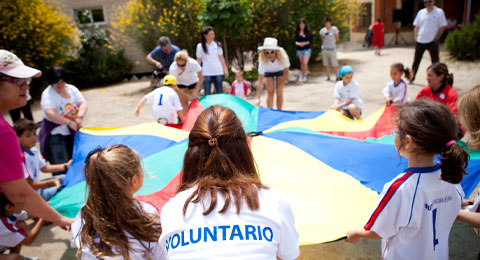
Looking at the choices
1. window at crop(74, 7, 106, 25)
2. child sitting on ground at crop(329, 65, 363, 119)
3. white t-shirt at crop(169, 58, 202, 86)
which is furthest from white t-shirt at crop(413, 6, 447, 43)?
window at crop(74, 7, 106, 25)

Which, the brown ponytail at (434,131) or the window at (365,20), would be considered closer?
the brown ponytail at (434,131)

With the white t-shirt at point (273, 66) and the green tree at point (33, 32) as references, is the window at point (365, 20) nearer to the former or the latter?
the green tree at point (33, 32)

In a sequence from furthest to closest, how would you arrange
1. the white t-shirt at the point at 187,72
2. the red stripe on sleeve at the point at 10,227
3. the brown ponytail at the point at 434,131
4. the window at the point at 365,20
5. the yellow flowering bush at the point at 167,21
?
the window at the point at 365,20
the yellow flowering bush at the point at 167,21
the white t-shirt at the point at 187,72
the red stripe on sleeve at the point at 10,227
the brown ponytail at the point at 434,131

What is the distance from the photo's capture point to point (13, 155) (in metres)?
1.75

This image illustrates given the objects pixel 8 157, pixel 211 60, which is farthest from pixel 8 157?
pixel 211 60

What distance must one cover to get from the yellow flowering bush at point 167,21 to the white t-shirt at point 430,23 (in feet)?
17.5

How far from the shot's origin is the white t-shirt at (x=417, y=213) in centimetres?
136

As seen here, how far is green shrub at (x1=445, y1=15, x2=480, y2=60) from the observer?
28.8 feet

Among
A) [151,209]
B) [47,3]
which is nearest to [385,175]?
[151,209]

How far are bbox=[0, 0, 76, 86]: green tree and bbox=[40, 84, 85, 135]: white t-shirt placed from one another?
6.84 m

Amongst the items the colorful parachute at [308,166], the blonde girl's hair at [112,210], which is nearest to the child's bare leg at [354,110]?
the colorful parachute at [308,166]

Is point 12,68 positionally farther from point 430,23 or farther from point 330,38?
point 330,38

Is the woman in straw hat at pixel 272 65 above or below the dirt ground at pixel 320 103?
above

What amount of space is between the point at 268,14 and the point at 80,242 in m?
9.05
